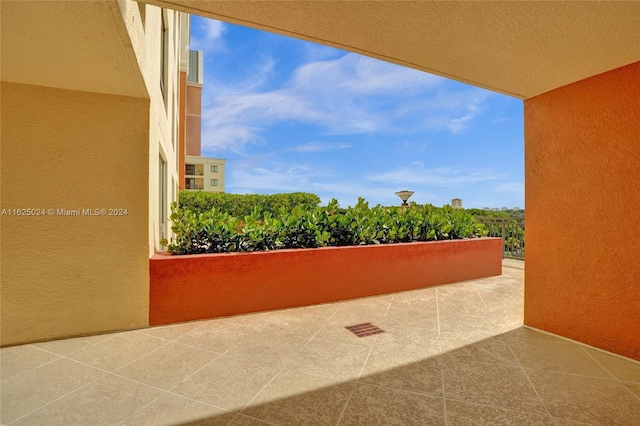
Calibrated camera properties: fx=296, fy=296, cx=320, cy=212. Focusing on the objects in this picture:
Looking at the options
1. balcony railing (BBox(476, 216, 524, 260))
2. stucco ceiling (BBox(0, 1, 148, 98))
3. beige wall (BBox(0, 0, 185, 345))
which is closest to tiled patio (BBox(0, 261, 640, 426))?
beige wall (BBox(0, 0, 185, 345))

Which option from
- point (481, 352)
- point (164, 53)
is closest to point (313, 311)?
point (481, 352)

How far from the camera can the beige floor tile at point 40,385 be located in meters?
1.92

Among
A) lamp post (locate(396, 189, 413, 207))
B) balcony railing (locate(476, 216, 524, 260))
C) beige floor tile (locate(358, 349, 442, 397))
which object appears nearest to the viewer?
beige floor tile (locate(358, 349, 442, 397))

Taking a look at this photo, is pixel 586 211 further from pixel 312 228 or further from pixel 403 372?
pixel 312 228

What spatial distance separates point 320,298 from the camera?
4137 millimetres

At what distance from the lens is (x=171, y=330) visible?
10.4 ft

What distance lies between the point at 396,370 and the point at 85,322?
3.12 m

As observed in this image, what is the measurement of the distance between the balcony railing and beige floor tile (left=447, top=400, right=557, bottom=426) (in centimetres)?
650

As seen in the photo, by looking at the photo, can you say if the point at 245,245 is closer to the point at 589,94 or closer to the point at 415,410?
the point at 415,410

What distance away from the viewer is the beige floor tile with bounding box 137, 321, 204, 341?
3.03 metres

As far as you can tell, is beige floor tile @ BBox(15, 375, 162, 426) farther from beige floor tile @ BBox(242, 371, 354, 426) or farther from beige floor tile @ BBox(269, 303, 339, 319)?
beige floor tile @ BBox(269, 303, 339, 319)

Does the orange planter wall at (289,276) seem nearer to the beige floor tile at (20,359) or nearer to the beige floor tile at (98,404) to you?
the beige floor tile at (20,359)

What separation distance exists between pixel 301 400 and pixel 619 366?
2653mm

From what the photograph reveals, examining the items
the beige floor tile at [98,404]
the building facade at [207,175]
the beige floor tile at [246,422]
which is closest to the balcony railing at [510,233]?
the beige floor tile at [246,422]
